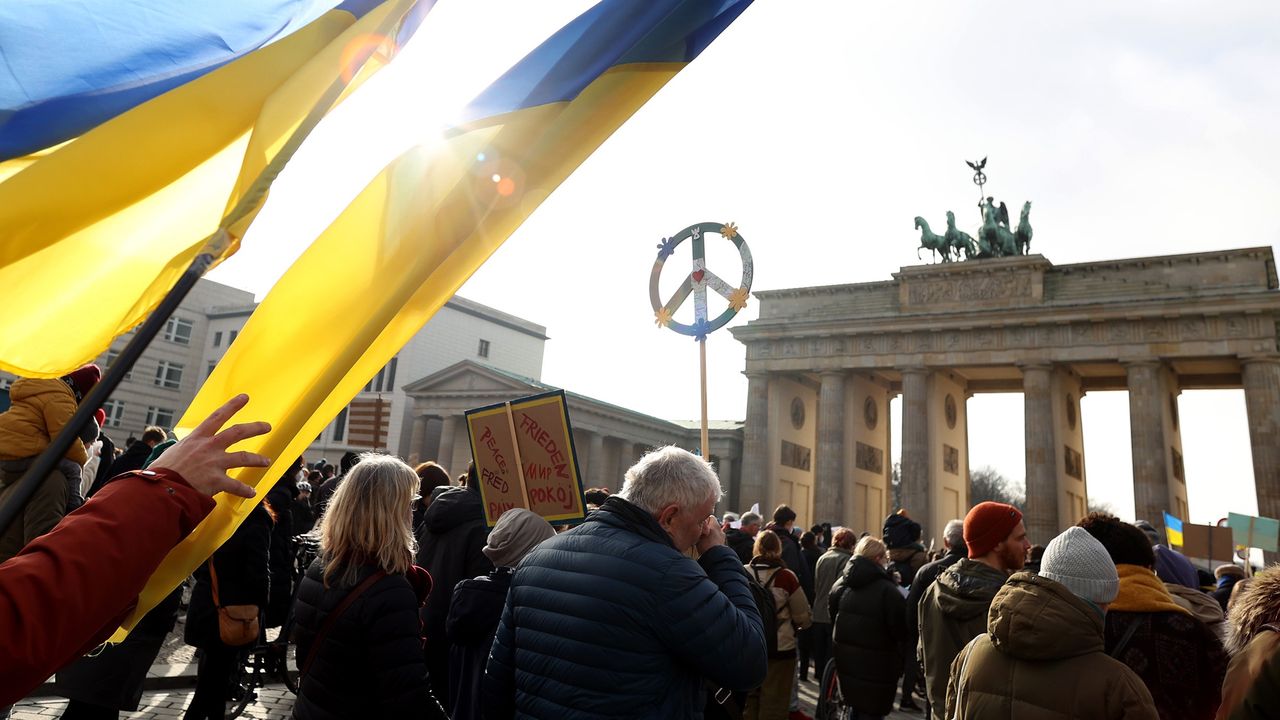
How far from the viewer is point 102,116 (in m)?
1.85

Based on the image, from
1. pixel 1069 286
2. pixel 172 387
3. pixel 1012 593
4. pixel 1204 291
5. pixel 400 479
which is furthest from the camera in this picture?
pixel 172 387

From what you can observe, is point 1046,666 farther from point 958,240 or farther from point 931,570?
point 958,240

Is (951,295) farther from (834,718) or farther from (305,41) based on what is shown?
(305,41)

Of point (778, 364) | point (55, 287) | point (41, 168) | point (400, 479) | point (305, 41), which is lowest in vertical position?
point (400, 479)

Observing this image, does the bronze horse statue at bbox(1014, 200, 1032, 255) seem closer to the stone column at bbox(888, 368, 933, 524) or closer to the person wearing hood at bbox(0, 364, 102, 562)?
the stone column at bbox(888, 368, 933, 524)

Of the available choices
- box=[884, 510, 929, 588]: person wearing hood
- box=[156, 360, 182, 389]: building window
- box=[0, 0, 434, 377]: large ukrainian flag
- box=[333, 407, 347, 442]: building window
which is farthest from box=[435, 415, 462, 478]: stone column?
box=[0, 0, 434, 377]: large ukrainian flag

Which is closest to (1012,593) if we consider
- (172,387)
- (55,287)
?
(55,287)

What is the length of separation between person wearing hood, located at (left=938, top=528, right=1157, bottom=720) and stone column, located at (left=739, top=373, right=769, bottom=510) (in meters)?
35.1

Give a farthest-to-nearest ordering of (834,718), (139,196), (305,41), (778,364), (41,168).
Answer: (778,364), (834,718), (305,41), (139,196), (41,168)

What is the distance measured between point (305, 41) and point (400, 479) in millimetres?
2008

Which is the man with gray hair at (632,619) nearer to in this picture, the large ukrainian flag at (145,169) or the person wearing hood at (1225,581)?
the large ukrainian flag at (145,169)

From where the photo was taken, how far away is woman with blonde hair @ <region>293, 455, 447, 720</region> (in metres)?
3.24

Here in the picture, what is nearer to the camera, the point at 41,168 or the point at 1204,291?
the point at 41,168

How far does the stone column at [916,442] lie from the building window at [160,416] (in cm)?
4551
